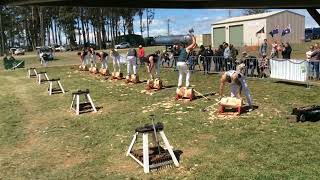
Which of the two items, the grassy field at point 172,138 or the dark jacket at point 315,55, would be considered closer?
the grassy field at point 172,138

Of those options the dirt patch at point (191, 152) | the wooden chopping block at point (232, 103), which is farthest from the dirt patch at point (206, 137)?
the wooden chopping block at point (232, 103)

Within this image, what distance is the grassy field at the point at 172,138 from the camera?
10.4 metres

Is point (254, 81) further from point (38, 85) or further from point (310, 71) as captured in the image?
point (38, 85)

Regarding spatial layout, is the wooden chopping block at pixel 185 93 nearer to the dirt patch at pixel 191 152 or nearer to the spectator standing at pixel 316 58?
the dirt patch at pixel 191 152

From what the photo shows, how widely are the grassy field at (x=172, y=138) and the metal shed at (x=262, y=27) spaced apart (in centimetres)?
4068

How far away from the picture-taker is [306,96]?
18.2 meters

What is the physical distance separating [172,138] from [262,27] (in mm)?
50515

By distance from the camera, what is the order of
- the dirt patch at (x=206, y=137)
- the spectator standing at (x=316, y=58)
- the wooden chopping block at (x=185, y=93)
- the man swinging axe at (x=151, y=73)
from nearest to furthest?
the dirt patch at (x=206, y=137) < the wooden chopping block at (x=185, y=93) < the spectator standing at (x=316, y=58) < the man swinging axe at (x=151, y=73)

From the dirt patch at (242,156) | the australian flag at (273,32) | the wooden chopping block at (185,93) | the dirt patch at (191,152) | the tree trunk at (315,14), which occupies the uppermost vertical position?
the australian flag at (273,32)

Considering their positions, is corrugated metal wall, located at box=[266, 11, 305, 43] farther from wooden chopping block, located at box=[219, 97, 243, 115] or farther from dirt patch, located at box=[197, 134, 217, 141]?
dirt patch, located at box=[197, 134, 217, 141]

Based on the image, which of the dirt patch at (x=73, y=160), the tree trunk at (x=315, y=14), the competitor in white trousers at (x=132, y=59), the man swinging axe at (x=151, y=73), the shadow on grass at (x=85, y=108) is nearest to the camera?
the tree trunk at (x=315, y=14)

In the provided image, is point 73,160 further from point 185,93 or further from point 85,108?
point 185,93

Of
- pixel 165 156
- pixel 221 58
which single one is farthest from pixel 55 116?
pixel 221 58

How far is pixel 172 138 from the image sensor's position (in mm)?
12930
